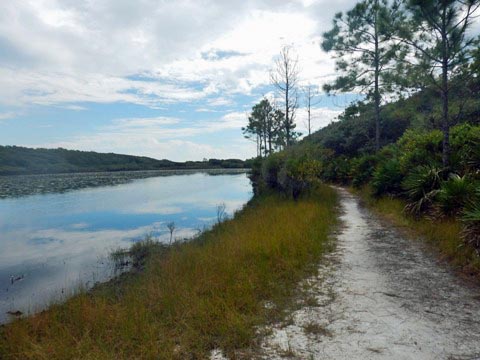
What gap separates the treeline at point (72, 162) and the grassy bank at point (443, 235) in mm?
92382

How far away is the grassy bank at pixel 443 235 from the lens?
5797mm

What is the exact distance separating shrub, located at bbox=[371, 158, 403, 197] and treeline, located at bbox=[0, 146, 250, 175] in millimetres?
89081

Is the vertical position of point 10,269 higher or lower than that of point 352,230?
lower

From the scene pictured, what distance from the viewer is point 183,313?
4.36 m

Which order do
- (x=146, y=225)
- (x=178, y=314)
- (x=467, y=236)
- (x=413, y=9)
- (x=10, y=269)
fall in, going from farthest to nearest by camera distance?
1. (x=146, y=225)
2. (x=10, y=269)
3. (x=413, y=9)
4. (x=467, y=236)
5. (x=178, y=314)

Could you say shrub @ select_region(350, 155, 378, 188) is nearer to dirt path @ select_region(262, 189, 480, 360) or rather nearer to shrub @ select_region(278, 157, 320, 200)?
shrub @ select_region(278, 157, 320, 200)

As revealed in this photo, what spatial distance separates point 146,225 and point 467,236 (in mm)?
15337

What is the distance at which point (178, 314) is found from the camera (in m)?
4.37

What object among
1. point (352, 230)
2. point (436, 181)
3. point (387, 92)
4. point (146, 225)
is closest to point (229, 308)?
point (352, 230)

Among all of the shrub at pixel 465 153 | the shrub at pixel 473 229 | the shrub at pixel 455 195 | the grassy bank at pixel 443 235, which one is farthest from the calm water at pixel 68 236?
the shrub at pixel 465 153

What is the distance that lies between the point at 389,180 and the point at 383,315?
10261mm

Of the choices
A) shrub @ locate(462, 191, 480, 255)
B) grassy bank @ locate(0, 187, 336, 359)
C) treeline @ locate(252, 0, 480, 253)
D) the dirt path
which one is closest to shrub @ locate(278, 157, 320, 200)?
treeline @ locate(252, 0, 480, 253)

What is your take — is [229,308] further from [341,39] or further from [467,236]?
[341,39]

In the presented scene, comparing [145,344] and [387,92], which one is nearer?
[145,344]
